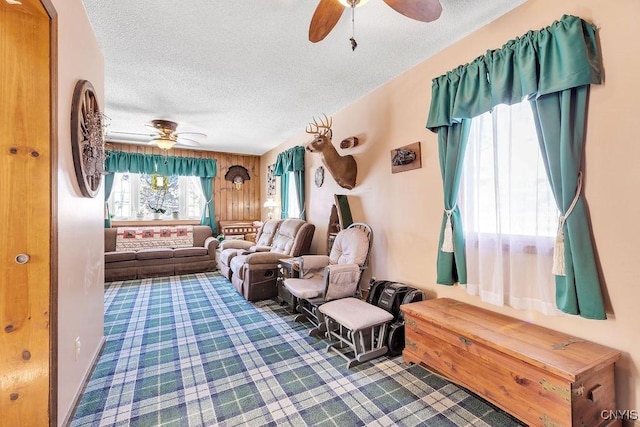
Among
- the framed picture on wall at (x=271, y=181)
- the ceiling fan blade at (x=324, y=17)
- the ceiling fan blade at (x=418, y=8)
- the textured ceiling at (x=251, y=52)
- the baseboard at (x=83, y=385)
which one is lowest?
the baseboard at (x=83, y=385)

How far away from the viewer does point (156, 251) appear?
5.20 m

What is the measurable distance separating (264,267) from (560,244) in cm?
314

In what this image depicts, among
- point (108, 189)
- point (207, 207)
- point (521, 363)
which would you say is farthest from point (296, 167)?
point (521, 363)

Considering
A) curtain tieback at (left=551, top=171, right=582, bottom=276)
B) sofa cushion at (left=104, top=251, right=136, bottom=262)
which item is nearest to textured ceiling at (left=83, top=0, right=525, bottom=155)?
curtain tieback at (left=551, top=171, right=582, bottom=276)

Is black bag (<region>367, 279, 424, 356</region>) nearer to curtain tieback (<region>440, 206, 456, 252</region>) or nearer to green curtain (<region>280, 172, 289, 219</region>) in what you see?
curtain tieback (<region>440, 206, 456, 252</region>)

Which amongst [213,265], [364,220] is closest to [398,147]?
[364,220]

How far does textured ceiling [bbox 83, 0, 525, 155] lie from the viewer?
197cm

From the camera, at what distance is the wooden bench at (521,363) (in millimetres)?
1357

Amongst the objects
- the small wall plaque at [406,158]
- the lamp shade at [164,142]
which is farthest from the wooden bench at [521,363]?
the lamp shade at [164,142]

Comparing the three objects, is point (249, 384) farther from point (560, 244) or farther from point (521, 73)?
point (521, 73)

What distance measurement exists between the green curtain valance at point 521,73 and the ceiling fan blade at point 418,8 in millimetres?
705

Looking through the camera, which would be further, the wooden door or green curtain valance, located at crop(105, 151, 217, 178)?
green curtain valance, located at crop(105, 151, 217, 178)

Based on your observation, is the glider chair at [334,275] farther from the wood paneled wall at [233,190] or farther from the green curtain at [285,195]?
the wood paneled wall at [233,190]

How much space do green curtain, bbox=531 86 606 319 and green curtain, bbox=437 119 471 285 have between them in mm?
603
